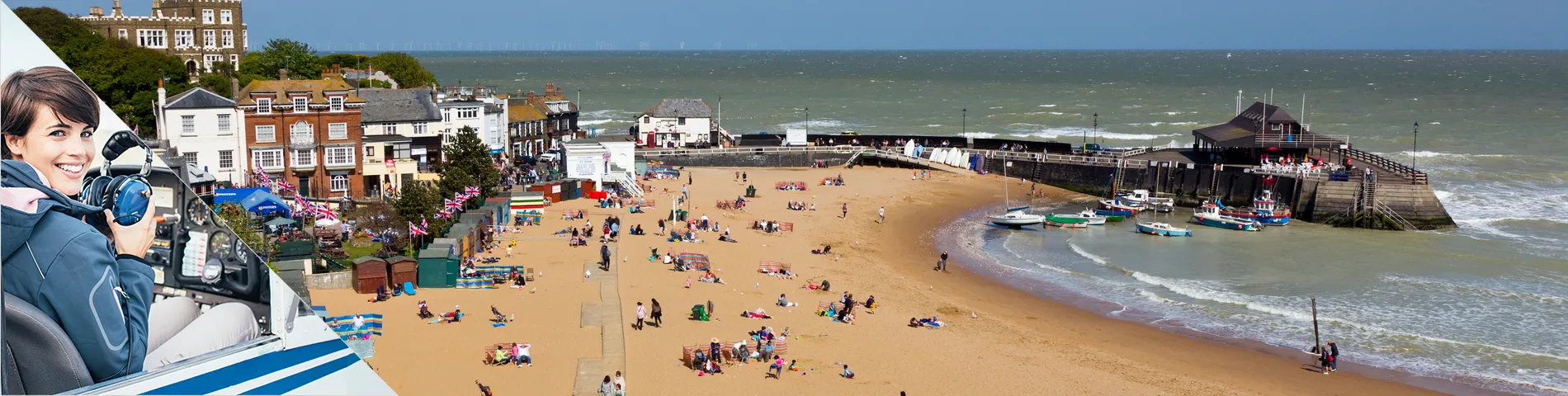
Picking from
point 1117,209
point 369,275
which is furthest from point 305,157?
point 1117,209

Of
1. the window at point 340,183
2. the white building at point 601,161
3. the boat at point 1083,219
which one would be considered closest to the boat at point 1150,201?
the boat at point 1083,219

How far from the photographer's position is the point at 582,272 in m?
33.2

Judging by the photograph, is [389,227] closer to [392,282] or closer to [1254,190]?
→ [392,282]

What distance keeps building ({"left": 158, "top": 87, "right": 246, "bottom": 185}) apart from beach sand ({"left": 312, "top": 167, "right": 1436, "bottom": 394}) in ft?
34.9

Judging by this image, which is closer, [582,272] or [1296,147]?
[582,272]

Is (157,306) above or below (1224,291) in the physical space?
above

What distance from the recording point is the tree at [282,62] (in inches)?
3118

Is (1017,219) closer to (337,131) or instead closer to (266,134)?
(337,131)

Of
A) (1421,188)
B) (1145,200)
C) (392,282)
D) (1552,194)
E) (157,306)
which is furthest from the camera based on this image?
(1552,194)

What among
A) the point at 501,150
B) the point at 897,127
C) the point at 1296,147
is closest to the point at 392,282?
the point at 501,150

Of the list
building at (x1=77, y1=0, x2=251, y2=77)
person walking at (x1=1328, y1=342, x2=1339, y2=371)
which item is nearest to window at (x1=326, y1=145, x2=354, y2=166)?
person walking at (x1=1328, y1=342, x2=1339, y2=371)

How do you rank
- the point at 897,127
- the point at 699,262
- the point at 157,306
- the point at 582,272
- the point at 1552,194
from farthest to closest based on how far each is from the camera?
the point at 897,127 < the point at 1552,194 < the point at 699,262 < the point at 582,272 < the point at 157,306

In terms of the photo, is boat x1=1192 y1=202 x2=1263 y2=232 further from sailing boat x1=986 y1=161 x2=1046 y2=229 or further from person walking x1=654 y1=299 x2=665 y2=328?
person walking x1=654 y1=299 x2=665 y2=328

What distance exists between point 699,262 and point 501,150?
96.0 feet
